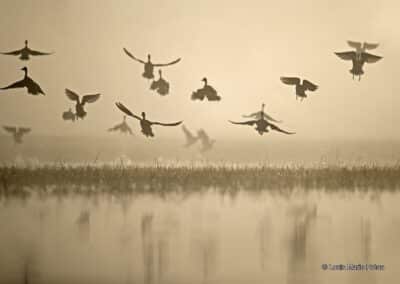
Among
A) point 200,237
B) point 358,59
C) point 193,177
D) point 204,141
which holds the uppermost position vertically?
point 358,59

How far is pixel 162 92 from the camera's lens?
1.62 metres

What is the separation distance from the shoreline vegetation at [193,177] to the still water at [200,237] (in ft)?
0.08

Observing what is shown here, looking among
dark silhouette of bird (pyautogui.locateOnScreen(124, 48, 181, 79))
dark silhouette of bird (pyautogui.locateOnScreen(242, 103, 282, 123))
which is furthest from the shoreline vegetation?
dark silhouette of bird (pyautogui.locateOnScreen(124, 48, 181, 79))

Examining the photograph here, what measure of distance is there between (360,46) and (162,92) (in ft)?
2.01

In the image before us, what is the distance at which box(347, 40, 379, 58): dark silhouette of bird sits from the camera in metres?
1.62

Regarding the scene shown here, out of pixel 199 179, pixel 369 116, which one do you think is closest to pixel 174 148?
pixel 199 179

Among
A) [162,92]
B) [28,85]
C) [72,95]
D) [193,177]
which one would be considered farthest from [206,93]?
[28,85]

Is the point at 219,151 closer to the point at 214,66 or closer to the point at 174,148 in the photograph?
the point at 174,148

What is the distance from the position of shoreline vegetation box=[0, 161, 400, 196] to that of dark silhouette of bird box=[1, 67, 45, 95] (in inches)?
8.9

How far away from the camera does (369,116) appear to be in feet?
5.34

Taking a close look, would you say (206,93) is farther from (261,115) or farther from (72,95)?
(72,95)

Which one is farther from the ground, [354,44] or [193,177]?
[354,44]

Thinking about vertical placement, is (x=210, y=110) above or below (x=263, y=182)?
above

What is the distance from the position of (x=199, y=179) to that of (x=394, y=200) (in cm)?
59
